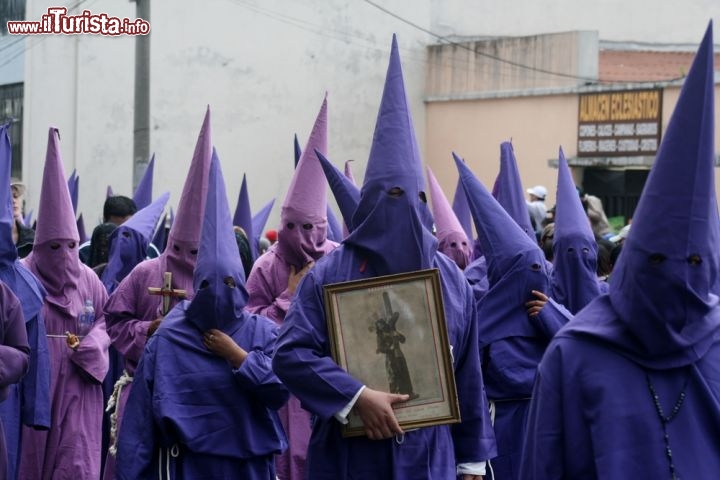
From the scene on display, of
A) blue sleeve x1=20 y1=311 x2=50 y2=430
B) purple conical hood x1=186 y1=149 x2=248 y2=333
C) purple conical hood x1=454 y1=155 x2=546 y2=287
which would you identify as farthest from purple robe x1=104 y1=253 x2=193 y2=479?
purple conical hood x1=454 y1=155 x2=546 y2=287

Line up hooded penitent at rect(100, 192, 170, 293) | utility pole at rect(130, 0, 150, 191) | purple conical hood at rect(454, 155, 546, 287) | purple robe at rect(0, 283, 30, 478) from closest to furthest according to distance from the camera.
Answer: purple robe at rect(0, 283, 30, 478)
purple conical hood at rect(454, 155, 546, 287)
hooded penitent at rect(100, 192, 170, 293)
utility pole at rect(130, 0, 150, 191)

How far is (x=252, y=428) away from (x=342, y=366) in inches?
48.1

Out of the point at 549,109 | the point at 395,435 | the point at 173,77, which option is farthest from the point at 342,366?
the point at 173,77

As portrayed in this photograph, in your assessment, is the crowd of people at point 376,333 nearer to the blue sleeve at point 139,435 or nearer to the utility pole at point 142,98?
the blue sleeve at point 139,435

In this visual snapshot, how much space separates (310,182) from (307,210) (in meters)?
0.18

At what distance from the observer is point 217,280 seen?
6633 mm

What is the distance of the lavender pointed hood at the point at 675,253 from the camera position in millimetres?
4191

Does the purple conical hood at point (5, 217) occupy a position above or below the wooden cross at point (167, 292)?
above

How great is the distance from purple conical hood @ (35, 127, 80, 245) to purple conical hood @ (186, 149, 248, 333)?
6.81ft

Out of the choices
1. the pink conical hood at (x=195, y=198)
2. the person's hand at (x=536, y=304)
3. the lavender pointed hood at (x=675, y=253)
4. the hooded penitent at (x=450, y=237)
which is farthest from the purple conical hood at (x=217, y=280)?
the hooded penitent at (x=450, y=237)

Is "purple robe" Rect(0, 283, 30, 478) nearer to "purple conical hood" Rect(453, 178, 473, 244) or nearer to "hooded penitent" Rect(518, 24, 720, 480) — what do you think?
"hooded penitent" Rect(518, 24, 720, 480)

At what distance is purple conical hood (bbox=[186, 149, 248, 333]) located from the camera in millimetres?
6617

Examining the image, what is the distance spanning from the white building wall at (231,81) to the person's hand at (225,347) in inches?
822

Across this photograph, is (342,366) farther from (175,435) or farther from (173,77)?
(173,77)
